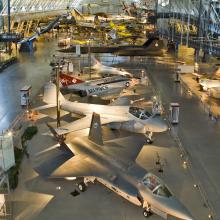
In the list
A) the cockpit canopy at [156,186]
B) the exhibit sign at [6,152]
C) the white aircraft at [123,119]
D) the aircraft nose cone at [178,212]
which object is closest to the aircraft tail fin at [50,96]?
the white aircraft at [123,119]

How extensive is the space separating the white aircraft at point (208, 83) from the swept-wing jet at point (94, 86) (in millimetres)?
7981

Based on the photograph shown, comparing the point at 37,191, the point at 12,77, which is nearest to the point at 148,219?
the point at 37,191

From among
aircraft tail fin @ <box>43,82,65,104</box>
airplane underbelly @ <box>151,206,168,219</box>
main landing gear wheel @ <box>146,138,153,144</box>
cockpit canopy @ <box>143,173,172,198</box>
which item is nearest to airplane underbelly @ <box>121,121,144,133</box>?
main landing gear wheel @ <box>146,138,153,144</box>

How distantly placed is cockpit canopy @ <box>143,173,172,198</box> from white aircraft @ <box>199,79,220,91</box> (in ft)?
73.2

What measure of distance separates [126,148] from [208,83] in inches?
753

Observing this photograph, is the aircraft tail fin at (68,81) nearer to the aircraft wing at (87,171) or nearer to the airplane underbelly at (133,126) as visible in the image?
the airplane underbelly at (133,126)

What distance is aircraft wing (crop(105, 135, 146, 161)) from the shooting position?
17.7 metres

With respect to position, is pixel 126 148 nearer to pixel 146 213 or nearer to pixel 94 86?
pixel 146 213

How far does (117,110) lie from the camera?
24.3 m

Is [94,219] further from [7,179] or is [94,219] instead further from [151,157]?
[151,157]

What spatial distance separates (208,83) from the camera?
3550cm

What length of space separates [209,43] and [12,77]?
23.3 meters

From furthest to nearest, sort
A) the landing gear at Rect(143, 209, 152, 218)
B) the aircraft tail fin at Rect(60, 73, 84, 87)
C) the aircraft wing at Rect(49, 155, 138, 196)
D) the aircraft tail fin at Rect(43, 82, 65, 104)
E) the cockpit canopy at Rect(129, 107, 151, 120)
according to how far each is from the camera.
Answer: the aircraft tail fin at Rect(60, 73, 84, 87) → the aircraft tail fin at Rect(43, 82, 65, 104) → the cockpit canopy at Rect(129, 107, 151, 120) → the aircraft wing at Rect(49, 155, 138, 196) → the landing gear at Rect(143, 209, 152, 218)

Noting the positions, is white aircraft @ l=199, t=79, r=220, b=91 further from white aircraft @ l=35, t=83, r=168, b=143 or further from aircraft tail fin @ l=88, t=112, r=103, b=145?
aircraft tail fin @ l=88, t=112, r=103, b=145
